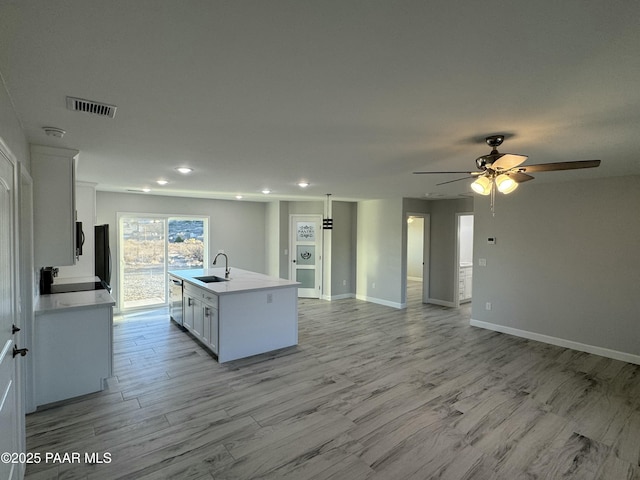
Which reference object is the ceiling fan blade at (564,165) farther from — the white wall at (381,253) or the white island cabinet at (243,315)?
the white wall at (381,253)

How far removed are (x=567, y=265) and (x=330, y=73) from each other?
4752 millimetres

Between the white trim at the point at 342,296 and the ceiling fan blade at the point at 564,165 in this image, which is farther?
the white trim at the point at 342,296

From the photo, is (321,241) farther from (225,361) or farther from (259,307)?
(225,361)

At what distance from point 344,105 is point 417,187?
364 centimetres

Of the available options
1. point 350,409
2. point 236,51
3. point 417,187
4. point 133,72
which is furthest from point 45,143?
point 417,187

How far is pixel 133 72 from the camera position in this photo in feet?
4.83

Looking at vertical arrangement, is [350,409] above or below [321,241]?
below

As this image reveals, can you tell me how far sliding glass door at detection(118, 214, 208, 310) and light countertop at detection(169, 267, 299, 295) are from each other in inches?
60.7

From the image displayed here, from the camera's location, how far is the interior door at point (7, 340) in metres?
1.60

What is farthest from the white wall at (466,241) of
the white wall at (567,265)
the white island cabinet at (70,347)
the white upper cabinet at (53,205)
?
the white upper cabinet at (53,205)

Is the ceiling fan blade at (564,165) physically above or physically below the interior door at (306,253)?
above

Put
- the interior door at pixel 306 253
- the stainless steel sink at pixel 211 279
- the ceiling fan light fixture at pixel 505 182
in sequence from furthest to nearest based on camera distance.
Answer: the interior door at pixel 306 253
the stainless steel sink at pixel 211 279
the ceiling fan light fixture at pixel 505 182

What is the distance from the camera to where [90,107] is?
1888 millimetres

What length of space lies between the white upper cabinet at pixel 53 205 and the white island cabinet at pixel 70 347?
1.56ft
